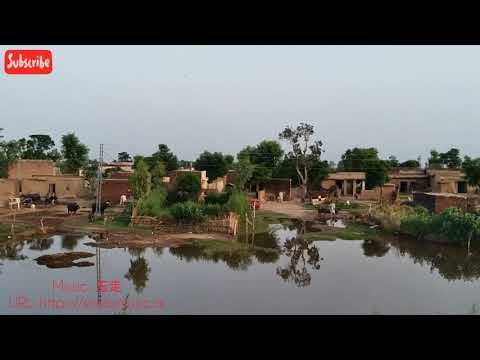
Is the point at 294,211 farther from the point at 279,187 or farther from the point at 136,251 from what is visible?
the point at 136,251

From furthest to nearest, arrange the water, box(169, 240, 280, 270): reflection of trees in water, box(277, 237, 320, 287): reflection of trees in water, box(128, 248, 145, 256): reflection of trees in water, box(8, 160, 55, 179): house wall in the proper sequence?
box(8, 160, 55, 179): house wall, box(128, 248, 145, 256): reflection of trees in water, box(169, 240, 280, 270): reflection of trees in water, box(277, 237, 320, 287): reflection of trees in water, the water

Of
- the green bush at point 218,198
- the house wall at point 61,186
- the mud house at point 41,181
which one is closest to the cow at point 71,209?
the green bush at point 218,198

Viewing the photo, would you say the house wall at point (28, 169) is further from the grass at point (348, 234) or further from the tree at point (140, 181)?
the grass at point (348, 234)

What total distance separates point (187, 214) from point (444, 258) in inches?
360

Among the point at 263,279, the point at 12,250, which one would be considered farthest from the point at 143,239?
the point at 263,279

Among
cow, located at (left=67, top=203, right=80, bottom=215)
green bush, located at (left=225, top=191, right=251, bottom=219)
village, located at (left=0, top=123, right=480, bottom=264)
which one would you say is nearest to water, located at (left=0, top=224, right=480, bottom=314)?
village, located at (left=0, top=123, right=480, bottom=264)

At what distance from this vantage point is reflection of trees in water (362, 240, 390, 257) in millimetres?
12766

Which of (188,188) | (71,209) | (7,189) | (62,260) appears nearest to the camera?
(62,260)

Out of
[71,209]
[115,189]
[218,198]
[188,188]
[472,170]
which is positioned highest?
[472,170]

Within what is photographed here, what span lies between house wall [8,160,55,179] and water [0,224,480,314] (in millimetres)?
15741

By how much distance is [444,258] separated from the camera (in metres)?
11.9

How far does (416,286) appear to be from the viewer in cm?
916

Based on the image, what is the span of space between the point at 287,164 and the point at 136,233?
20440 mm

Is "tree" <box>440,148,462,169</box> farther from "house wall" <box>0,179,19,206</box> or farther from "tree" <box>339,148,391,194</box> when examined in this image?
"house wall" <box>0,179,19,206</box>
